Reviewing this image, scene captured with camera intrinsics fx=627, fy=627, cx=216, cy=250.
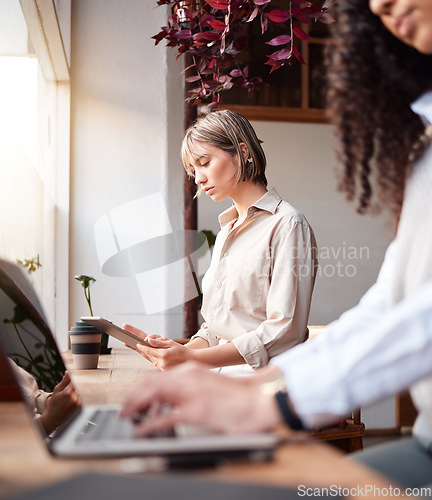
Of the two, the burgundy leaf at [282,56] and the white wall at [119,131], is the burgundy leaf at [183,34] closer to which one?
the burgundy leaf at [282,56]

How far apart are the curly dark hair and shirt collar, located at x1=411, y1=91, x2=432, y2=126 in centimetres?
2

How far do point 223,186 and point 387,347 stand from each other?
5.25 feet

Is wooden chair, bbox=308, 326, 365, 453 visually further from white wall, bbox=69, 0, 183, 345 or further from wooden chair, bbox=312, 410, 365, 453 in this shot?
white wall, bbox=69, 0, 183, 345

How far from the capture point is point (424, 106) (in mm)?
982

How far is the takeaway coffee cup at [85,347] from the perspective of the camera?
192 cm

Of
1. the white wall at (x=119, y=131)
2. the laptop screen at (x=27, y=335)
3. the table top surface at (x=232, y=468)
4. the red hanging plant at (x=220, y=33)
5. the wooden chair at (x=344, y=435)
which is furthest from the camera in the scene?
the white wall at (x=119, y=131)

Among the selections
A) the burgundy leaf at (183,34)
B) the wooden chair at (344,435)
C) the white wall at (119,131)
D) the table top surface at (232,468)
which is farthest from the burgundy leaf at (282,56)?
the table top surface at (232,468)

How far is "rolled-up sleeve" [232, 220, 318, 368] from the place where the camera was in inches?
76.0

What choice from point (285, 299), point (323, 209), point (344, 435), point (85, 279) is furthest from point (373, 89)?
point (323, 209)

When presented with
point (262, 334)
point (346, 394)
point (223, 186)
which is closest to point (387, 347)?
point (346, 394)

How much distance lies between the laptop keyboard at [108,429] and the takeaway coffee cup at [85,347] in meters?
1.10

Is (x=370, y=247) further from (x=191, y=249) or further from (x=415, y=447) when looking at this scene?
(x=415, y=447)

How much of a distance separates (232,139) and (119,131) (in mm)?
1236

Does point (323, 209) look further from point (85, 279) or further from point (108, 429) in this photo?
point (108, 429)
